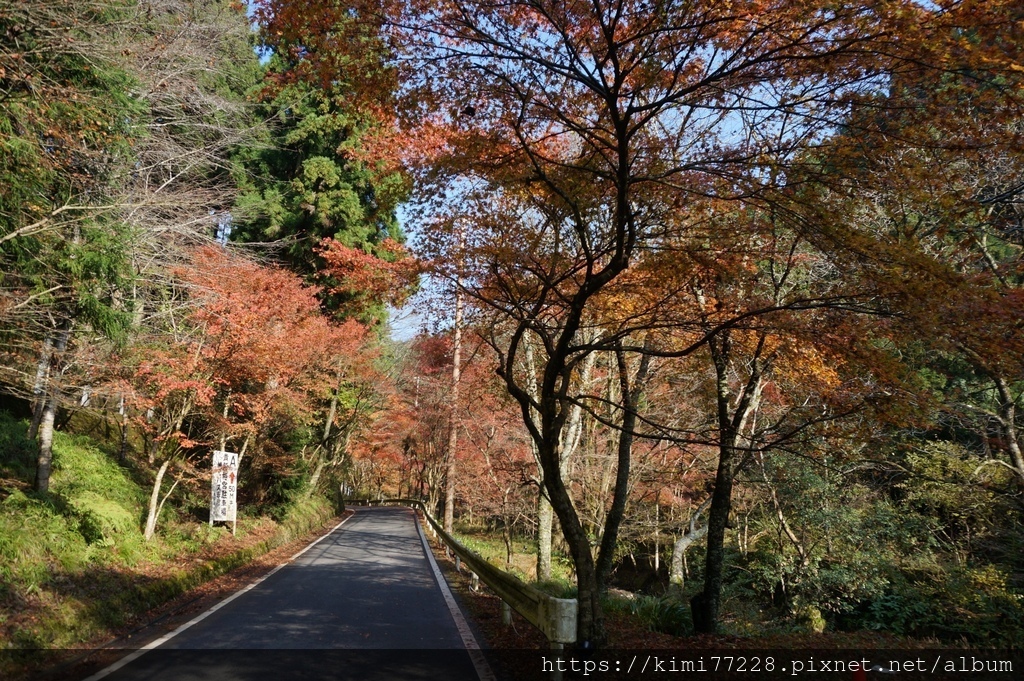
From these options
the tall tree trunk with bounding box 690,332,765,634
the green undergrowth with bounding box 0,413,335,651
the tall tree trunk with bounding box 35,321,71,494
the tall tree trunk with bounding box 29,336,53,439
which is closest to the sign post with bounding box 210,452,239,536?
the green undergrowth with bounding box 0,413,335,651

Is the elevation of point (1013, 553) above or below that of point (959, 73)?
below

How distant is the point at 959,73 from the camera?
514 centimetres

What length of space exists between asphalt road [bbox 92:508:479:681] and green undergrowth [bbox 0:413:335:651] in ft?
3.38

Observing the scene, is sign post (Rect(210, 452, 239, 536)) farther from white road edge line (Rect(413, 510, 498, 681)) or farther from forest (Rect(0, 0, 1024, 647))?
white road edge line (Rect(413, 510, 498, 681))

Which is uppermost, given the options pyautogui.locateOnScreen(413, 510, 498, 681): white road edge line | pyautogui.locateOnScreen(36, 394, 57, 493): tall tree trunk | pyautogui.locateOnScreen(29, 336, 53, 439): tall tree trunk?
pyautogui.locateOnScreen(29, 336, 53, 439): tall tree trunk

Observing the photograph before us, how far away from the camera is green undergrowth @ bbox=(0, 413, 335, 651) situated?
7.27 meters

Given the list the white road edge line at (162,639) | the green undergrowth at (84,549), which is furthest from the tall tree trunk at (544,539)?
the green undergrowth at (84,549)

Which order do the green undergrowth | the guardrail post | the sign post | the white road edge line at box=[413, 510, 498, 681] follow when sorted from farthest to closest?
the sign post, the green undergrowth, the white road edge line at box=[413, 510, 498, 681], the guardrail post

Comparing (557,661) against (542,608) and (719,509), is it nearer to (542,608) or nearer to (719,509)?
(542,608)

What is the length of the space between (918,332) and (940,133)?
1.78 metres

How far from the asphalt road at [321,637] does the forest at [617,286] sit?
4.57 feet

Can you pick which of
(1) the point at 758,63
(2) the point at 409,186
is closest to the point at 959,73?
(1) the point at 758,63

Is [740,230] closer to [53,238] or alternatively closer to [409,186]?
[409,186]

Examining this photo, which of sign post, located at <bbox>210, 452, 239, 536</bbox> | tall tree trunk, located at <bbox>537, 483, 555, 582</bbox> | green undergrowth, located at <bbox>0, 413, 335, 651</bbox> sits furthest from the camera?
sign post, located at <bbox>210, 452, 239, 536</bbox>
